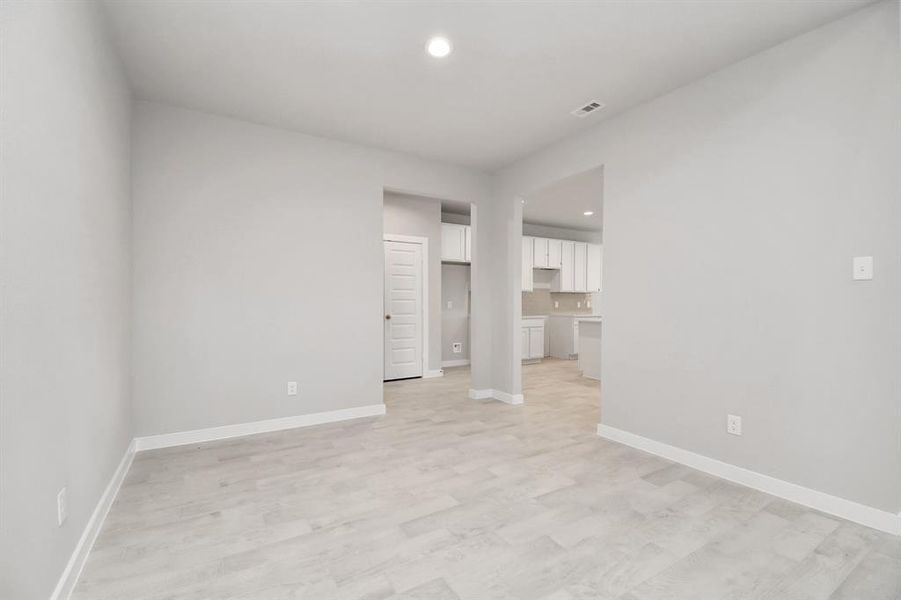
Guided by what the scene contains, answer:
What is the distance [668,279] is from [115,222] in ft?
12.8

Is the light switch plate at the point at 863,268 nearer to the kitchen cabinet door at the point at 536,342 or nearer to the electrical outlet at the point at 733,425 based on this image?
the electrical outlet at the point at 733,425

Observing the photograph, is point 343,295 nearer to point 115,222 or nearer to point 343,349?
point 343,349

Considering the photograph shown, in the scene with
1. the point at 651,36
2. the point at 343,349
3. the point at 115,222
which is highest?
the point at 651,36

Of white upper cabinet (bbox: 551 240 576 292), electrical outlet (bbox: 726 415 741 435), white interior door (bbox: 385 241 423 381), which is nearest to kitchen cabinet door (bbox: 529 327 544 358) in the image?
white upper cabinet (bbox: 551 240 576 292)

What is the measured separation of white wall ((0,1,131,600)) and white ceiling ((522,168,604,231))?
3.61m

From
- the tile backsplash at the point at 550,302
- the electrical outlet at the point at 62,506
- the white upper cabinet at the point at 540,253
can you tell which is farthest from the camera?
the tile backsplash at the point at 550,302

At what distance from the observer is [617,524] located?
2.11 meters

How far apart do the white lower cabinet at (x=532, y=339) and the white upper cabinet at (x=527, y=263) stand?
2.23 ft

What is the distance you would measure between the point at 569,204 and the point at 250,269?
4.97 meters

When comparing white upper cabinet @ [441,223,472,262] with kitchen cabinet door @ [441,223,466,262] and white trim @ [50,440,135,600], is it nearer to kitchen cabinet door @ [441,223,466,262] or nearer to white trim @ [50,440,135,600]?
kitchen cabinet door @ [441,223,466,262]

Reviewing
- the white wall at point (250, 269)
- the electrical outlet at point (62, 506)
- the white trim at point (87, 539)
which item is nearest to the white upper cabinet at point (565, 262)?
the white wall at point (250, 269)

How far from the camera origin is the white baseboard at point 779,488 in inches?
81.9

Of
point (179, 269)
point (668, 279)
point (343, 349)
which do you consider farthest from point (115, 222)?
point (668, 279)

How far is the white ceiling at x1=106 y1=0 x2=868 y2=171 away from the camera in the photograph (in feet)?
7.15
